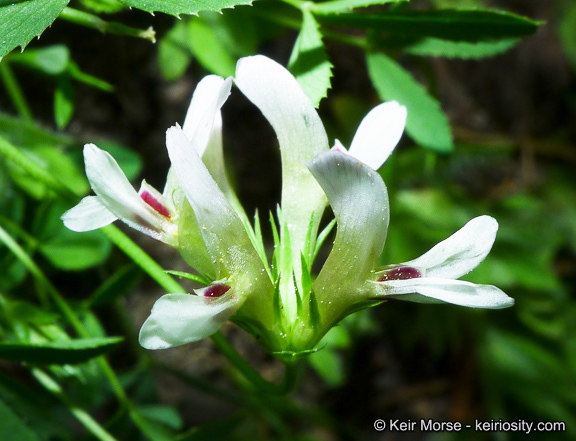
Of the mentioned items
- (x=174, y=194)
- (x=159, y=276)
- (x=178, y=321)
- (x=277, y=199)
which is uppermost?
(x=277, y=199)

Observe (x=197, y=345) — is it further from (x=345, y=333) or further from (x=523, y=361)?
(x=523, y=361)

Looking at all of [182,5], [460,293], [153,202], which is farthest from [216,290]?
[182,5]

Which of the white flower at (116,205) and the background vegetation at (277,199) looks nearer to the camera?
the white flower at (116,205)

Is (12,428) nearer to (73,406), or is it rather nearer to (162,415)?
(73,406)

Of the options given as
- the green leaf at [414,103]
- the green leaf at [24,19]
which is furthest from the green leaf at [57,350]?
the green leaf at [414,103]

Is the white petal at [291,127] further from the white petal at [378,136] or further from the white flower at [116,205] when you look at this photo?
the white flower at [116,205]
